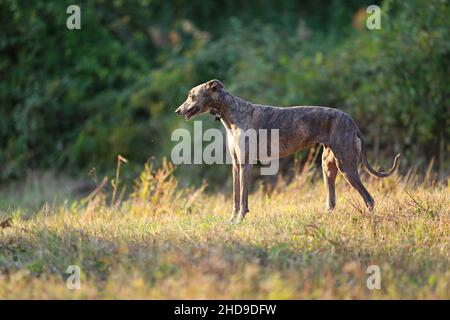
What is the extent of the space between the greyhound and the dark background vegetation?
6334mm

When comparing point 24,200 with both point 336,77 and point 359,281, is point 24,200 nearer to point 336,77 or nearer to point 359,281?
point 336,77

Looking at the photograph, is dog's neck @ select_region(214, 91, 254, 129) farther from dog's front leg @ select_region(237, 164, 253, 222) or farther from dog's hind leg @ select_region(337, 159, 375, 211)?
Result: dog's hind leg @ select_region(337, 159, 375, 211)

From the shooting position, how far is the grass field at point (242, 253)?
23.1ft

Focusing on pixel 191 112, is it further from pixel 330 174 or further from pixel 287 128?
pixel 330 174

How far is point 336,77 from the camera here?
699 inches

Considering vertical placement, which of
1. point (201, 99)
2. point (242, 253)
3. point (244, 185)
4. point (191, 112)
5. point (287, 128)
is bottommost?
point (242, 253)

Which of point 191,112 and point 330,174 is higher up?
point 191,112

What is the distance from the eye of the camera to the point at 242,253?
26.0 feet

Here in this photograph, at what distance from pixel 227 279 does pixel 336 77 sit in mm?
11334

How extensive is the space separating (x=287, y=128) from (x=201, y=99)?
1.22m

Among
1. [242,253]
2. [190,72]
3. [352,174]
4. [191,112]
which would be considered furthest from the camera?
[190,72]

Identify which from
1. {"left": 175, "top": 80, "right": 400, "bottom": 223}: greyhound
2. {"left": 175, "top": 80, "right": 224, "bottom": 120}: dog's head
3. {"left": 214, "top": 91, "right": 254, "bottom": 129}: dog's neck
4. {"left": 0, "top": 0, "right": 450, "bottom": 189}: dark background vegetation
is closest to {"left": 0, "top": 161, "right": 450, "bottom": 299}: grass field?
{"left": 175, "top": 80, "right": 400, "bottom": 223}: greyhound

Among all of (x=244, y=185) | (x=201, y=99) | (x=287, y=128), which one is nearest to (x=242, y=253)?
(x=244, y=185)
